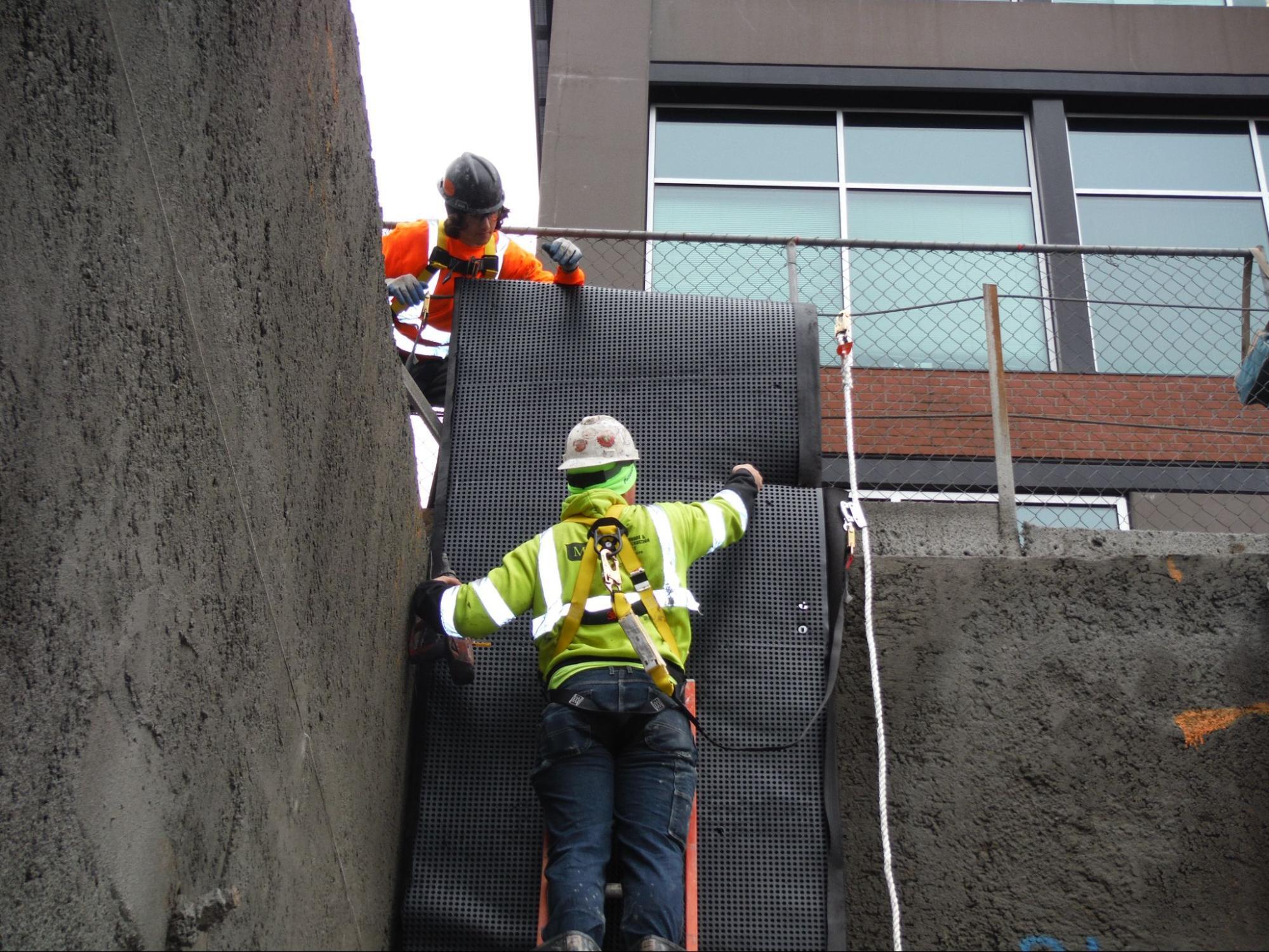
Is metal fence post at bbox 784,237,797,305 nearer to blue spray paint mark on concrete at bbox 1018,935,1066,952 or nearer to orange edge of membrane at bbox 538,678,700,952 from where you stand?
orange edge of membrane at bbox 538,678,700,952

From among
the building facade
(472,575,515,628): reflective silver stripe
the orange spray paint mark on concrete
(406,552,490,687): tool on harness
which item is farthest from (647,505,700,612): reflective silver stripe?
the building facade

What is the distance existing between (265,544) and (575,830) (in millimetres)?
1484

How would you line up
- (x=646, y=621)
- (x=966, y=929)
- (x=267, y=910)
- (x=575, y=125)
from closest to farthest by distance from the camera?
(x=267, y=910)
(x=646, y=621)
(x=966, y=929)
(x=575, y=125)

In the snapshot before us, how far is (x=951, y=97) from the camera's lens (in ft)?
34.8

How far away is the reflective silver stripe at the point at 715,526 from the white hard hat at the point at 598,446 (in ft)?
1.08

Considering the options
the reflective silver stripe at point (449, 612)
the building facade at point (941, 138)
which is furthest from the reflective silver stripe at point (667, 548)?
the building facade at point (941, 138)

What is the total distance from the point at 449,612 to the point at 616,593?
0.61 metres

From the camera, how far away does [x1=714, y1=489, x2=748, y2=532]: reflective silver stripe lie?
15.4 ft

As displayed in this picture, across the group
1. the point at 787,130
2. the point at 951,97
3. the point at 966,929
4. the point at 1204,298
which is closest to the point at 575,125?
the point at 787,130

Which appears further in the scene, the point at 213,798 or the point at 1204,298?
the point at 1204,298

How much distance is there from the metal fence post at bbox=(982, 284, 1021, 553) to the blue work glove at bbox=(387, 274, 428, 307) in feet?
8.43

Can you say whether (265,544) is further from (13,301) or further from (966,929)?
(966,929)

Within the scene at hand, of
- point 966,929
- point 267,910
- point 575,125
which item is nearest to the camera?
point 267,910

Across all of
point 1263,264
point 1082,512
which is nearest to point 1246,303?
point 1263,264
